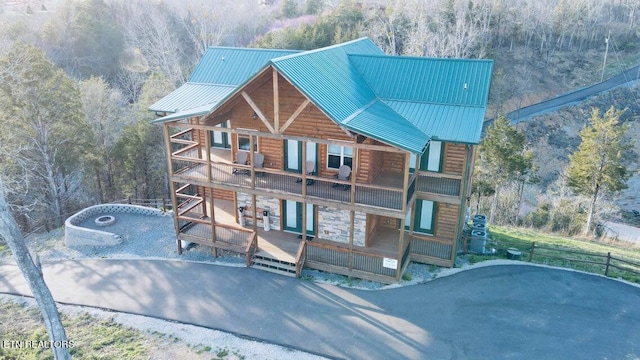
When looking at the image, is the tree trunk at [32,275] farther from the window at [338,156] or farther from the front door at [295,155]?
the window at [338,156]

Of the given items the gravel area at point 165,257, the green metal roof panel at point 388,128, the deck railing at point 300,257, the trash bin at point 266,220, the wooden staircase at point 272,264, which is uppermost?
the green metal roof panel at point 388,128

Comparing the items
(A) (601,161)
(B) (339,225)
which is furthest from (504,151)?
(B) (339,225)

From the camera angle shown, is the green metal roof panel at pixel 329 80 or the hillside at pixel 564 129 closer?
the green metal roof panel at pixel 329 80

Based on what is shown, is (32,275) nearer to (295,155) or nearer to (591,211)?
(295,155)

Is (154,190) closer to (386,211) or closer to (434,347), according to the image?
(386,211)

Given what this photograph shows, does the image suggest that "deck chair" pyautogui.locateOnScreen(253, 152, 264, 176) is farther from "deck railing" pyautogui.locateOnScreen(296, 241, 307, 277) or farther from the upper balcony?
"deck railing" pyautogui.locateOnScreen(296, 241, 307, 277)

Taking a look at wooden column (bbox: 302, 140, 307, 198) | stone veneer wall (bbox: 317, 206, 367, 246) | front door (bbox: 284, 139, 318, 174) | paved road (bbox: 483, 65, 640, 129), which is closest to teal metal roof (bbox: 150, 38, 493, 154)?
wooden column (bbox: 302, 140, 307, 198)

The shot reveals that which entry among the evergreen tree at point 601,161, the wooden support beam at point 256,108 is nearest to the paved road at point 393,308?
the wooden support beam at point 256,108

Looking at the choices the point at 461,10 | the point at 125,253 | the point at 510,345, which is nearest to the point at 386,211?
the point at 510,345
